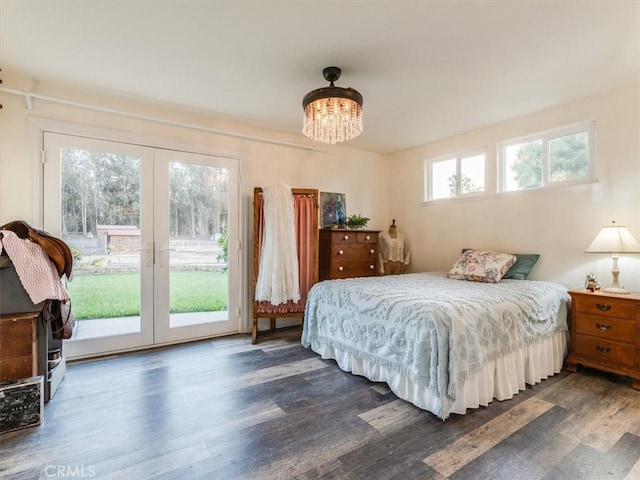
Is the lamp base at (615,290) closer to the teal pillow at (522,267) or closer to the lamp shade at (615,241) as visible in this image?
the lamp shade at (615,241)

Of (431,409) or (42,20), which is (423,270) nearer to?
(431,409)

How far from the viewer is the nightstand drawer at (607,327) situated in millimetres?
2383

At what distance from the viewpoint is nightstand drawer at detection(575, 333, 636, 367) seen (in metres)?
2.38

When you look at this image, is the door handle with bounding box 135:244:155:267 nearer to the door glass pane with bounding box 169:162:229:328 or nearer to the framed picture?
the door glass pane with bounding box 169:162:229:328

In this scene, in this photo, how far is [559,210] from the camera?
318 centimetres

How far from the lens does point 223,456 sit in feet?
5.33

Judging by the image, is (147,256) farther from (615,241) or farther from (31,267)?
(615,241)

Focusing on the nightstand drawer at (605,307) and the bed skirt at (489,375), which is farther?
the nightstand drawer at (605,307)

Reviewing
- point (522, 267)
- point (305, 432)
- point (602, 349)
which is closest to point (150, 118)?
point (305, 432)

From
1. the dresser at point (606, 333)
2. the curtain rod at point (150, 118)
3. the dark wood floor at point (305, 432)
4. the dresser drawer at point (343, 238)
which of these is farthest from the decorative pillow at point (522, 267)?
the curtain rod at point (150, 118)

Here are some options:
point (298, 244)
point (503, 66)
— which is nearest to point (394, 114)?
point (503, 66)

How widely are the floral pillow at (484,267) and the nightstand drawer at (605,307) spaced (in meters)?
0.65

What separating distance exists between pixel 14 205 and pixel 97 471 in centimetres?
234

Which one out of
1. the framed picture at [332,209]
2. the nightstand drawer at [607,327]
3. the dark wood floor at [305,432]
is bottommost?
the dark wood floor at [305,432]
